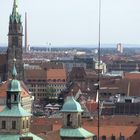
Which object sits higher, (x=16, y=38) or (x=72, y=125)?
(x=16, y=38)

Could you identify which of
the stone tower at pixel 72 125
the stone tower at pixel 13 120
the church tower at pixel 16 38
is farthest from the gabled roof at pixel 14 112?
the church tower at pixel 16 38

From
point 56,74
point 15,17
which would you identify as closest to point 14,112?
point 15,17

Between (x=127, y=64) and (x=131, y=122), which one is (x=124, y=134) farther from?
(x=127, y=64)

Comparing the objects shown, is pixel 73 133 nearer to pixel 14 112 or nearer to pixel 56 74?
pixel 14 112


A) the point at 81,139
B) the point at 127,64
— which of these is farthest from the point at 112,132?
the point at 127,64

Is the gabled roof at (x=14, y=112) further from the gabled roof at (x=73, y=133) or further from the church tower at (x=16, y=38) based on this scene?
the church tower at (x=16, y=38)

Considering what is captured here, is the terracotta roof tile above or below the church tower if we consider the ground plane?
below

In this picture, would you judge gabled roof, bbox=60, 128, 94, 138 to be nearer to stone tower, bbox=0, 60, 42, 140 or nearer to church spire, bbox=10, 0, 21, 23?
stone tower, bbox=0, 60, 42, 140

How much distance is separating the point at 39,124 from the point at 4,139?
74.2 feet

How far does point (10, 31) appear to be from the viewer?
10738cm

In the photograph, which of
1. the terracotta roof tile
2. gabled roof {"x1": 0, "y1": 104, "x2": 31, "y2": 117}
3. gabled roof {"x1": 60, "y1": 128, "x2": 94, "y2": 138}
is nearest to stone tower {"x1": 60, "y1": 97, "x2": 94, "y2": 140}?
gabled roof {"x1": 60, "y1": 128, "x2": 94, "y2": 138}

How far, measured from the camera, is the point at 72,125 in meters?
43.4

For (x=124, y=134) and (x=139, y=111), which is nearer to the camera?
(x=124, y=134)

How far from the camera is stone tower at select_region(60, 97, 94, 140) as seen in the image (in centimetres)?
4256
